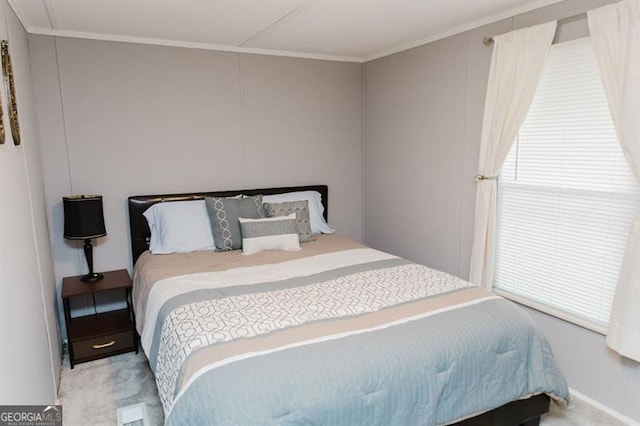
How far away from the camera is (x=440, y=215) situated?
11.5ft

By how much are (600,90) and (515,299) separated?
141 cm

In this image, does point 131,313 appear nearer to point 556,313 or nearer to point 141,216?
point 141,216

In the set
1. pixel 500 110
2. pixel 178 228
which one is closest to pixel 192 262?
pixel 178 228

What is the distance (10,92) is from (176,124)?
152cm

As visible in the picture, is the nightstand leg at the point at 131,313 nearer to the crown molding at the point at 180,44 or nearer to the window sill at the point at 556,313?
the crown molding at the point at 180,44

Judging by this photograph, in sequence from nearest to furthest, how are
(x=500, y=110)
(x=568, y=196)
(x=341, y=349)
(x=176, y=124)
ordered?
(x=341, y=349), (x=568, y=196), (x=500, y=110), (x=176, y=124)

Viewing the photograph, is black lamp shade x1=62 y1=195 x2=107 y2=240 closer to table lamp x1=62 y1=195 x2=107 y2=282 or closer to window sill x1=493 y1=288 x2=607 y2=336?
table lamp x1=62 y1=195 x2=107 y2=282

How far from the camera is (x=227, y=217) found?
3.32m

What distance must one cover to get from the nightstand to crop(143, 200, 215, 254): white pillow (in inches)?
14.6

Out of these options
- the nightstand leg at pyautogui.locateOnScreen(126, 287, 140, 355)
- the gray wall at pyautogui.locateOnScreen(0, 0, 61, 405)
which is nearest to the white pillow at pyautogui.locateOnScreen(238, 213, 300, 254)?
the nightstand leg at pyautogui.locateOnScreen(126, 287, 140, 355)

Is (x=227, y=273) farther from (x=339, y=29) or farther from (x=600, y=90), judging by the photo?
(x=600, y=90)

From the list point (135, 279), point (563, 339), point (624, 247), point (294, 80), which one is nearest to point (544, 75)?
point (624, 247)

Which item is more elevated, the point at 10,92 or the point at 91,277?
the point at 10,92

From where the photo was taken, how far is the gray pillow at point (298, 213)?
3504 mm
